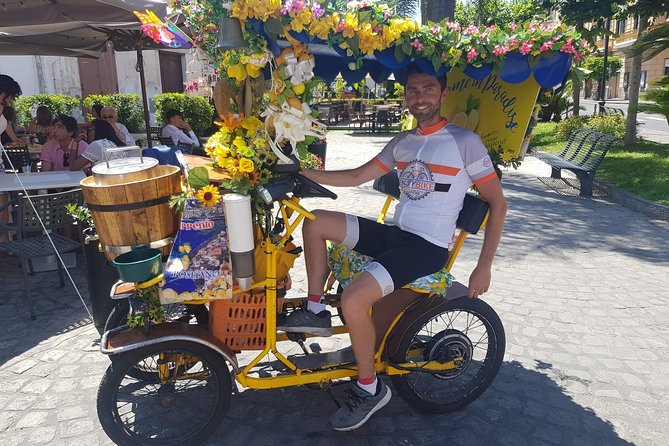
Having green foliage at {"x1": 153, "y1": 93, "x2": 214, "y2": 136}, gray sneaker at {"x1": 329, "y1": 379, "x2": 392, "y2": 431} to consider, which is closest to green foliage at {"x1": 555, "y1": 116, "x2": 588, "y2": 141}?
green foliage at {"x1": 153, "y1": 93, "x2": 214, "y2": 136}

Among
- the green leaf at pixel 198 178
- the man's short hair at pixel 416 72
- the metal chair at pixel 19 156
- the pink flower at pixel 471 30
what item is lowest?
the metal chair at pixel 19 156

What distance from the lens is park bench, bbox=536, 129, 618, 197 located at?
Result: 30.1ft

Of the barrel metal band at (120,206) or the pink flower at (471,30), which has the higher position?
the pink flower at (471,30)

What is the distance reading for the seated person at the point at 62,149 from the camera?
593cm

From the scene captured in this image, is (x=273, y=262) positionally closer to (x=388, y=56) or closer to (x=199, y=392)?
(x=199, y=392)

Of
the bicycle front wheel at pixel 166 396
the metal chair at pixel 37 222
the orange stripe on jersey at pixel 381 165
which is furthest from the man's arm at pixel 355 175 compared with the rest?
the metal chair at pixel 37 222

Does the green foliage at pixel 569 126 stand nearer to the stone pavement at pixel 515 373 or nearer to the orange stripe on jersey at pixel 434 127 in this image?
the stone pavement at pixel 515 373

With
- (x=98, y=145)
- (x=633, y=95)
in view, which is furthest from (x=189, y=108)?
→ (x=633, y=95)

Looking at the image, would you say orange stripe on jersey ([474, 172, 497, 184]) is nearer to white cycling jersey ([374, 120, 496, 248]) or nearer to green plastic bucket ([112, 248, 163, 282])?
white cycling jersey ([374, 120, 496, 248])

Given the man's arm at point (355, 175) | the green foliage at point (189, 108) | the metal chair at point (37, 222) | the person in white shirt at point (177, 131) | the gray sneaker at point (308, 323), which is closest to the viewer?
the gray sneaker at point (308, 323)

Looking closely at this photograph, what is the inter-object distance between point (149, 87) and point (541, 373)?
1917 cm

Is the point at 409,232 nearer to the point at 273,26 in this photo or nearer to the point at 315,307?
the point at 315,307

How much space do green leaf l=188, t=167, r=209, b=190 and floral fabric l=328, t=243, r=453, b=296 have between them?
41.4 inches

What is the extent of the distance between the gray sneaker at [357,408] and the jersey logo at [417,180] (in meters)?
1.13
